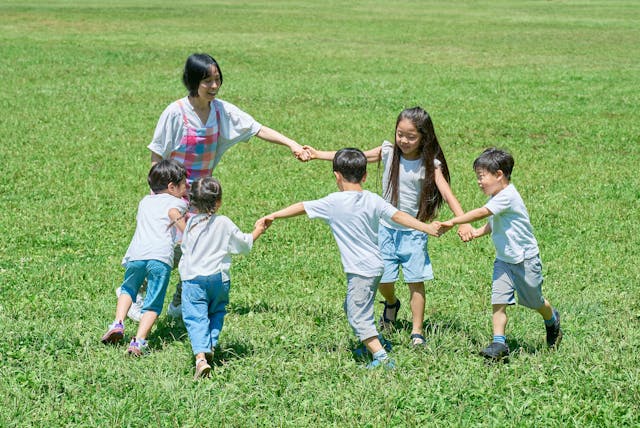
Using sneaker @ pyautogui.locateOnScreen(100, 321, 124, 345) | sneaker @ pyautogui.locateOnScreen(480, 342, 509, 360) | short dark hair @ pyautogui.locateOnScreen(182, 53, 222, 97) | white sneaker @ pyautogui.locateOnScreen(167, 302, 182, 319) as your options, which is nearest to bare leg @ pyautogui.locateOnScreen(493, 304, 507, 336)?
sneaker @ pyautogui.locateOnScreen(480, 342, 509, 360)

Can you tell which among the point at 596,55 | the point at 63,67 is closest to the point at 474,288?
the point at 63,67

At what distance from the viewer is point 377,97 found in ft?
69.9

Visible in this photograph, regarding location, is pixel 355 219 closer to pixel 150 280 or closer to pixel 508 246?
pixel 508 246

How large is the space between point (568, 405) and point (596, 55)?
26.1 m

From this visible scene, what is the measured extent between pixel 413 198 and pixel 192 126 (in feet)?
6.18

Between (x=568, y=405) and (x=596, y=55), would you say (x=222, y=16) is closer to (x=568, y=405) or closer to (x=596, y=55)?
(x=596, y=55)

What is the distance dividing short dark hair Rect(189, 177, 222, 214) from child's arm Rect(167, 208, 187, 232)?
571mm

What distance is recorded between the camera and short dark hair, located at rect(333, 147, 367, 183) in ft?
20.2

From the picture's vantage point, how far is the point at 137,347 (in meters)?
6.40

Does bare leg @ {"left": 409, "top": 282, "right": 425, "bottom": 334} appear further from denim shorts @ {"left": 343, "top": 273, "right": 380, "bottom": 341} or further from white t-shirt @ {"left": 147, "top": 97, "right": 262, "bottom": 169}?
white t-shirt @ {"left": 147, "top": 97, "right": 262, "bottom": 169}

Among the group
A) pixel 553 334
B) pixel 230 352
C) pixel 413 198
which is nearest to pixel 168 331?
pixel 230 352

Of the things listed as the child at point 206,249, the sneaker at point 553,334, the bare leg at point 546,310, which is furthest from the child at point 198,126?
the sneaker at point 553,334

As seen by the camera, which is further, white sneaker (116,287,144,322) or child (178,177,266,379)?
white sneaker (116,287,144,322)

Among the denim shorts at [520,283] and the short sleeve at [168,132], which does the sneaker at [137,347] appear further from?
the denim shorts at [520,283]
